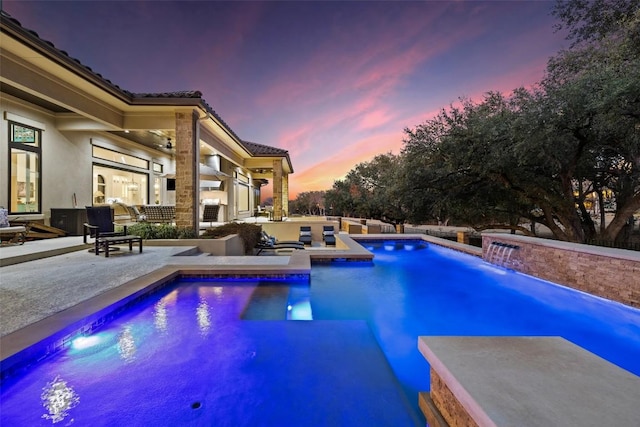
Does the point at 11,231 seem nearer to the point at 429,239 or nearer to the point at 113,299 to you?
the point at 113,299

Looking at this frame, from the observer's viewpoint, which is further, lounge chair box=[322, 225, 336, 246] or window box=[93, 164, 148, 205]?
lounge chair box=[322, 225, 336, 246]

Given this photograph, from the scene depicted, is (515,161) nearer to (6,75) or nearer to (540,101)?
(540,101)

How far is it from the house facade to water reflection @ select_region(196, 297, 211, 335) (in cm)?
457

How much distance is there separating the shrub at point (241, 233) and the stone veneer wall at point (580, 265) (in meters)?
7.21

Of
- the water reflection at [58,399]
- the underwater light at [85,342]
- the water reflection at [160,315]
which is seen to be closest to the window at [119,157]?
the water reflection at [160,315]

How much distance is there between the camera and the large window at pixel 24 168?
25.1 feet

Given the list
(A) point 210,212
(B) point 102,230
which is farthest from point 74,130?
(A) point 210,212

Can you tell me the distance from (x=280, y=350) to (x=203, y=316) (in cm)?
148

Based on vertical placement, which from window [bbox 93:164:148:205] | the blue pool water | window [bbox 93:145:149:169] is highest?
window [bbox 93:145:149:169]

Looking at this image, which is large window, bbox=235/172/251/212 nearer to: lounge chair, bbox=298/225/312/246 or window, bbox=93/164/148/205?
window, bbox=93/164/148/205

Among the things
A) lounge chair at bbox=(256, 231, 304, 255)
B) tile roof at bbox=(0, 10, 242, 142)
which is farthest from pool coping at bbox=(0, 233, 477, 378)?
tile roof at bbox=(0, 10, 242, 142)

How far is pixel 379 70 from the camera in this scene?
1442cm

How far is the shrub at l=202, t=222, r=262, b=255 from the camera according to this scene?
8.83 metres

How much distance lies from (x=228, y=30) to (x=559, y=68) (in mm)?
12945
